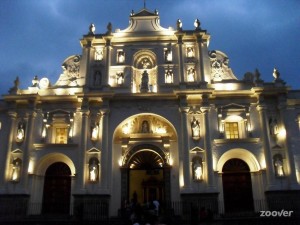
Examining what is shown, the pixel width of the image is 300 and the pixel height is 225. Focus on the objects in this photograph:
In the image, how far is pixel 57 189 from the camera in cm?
2655

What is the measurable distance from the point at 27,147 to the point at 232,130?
16.0 meters

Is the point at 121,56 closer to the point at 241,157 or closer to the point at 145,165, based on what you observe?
the point at 145,165

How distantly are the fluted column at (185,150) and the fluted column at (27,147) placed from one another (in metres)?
11.5

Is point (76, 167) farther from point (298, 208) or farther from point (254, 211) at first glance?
point (298, 208)

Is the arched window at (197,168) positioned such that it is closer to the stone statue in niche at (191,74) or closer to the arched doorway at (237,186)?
the arched doorway at (237,186)

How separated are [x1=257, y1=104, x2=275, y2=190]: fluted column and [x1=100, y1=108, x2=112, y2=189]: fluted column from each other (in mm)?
11537

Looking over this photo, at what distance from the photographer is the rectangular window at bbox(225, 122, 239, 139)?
27328 mm

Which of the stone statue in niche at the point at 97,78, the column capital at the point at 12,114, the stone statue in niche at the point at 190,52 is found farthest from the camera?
the stone statue in niche at the point at 190,52

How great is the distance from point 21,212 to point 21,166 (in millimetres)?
3359

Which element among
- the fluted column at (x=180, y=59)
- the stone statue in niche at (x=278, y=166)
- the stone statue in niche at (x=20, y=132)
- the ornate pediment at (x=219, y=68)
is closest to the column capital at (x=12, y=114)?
the stone statue in niche at (x=20, y=132)

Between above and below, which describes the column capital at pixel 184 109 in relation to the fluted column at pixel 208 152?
above

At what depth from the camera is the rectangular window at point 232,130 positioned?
27328 millimetres

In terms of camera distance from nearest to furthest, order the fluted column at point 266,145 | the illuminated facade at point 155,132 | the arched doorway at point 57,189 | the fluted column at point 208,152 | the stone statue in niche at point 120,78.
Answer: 1. the fluted column at point 266,145
2. the fluted column at point 208,152
3. the illuminated facade at point 155,132
4. the arched doorway at point 57,189
5. the stone statue in niche at point 120,78

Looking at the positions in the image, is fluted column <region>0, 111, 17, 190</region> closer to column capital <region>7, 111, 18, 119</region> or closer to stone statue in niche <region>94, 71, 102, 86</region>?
column capital <region>7, 111, 18, 119</region>
